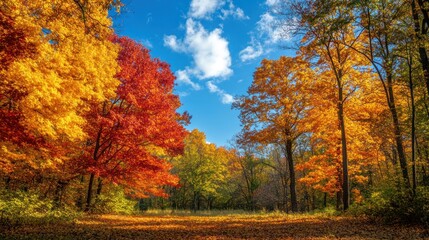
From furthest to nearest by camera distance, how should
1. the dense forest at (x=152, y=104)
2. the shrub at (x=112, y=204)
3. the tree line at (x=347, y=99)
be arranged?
the shrub at (x=112, y=204), the tree line at (x=347, y=99), the dense forest at (x=152, y=104)

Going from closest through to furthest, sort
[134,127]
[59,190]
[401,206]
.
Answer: [401,206] < [134,127] < [59,190]

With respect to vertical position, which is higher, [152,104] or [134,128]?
[152,104]

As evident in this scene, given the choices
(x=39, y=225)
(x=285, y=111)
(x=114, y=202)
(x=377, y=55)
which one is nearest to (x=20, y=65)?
(x=39, y=225)

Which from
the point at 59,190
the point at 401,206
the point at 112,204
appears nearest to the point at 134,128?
the point at 112,204

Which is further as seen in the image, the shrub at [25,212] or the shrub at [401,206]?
the shrub at [25,212]

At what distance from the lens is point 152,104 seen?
1479 cm

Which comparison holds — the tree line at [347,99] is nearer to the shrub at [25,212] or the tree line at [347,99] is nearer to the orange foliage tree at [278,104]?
the orange foliage tree at [278,104]

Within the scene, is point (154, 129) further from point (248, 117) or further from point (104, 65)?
point (248, 117)

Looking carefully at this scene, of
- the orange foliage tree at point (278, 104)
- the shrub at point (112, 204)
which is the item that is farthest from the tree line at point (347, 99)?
the shrub at point (112, 204)

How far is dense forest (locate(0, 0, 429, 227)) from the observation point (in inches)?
343

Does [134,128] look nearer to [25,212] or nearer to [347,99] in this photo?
[25,212]

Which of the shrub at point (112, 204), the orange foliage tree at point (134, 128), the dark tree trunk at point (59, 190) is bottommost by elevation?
the shrub at point (112, 204)

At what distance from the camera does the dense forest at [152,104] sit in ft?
28.6

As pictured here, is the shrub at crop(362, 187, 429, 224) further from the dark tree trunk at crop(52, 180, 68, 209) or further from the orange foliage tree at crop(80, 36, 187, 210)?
the dark tree trunk at crop(52, 180, 68, 209)
